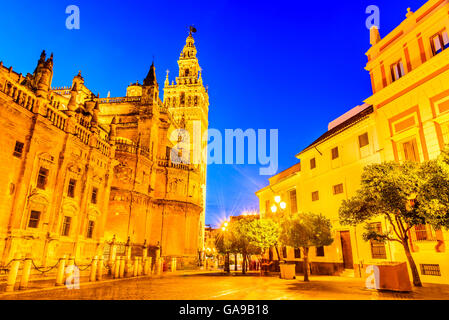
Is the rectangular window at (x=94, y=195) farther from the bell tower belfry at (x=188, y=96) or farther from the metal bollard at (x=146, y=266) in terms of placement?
the bell tower belfry at (x=188, y=96)

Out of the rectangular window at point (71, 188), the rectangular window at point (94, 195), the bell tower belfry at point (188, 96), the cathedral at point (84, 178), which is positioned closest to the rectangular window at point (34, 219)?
the cathedral at point (84, 178)

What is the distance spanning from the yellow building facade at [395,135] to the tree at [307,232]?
3.19 metres

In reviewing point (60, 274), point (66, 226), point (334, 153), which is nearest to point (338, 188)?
point (334, 153)

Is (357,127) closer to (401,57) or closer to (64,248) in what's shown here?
(401,57)

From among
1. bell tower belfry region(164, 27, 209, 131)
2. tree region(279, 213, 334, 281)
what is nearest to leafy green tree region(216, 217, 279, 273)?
tree region(279, 213, 334, 281)

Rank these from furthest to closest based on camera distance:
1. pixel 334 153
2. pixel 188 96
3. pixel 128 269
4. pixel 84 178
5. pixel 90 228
A: pixel 188 96
pixel 334 153
pixel 90 228
pixel 84 178
pixel 128 269

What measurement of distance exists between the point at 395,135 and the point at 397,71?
4.74m

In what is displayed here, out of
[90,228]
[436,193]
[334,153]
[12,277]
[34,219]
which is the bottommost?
[12,277]

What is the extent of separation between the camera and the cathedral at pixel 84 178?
52.8 feet

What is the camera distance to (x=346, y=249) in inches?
843

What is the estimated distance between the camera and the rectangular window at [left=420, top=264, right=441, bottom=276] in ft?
46.1

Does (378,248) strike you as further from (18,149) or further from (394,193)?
(18,149)

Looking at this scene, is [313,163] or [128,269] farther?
[313,163]
